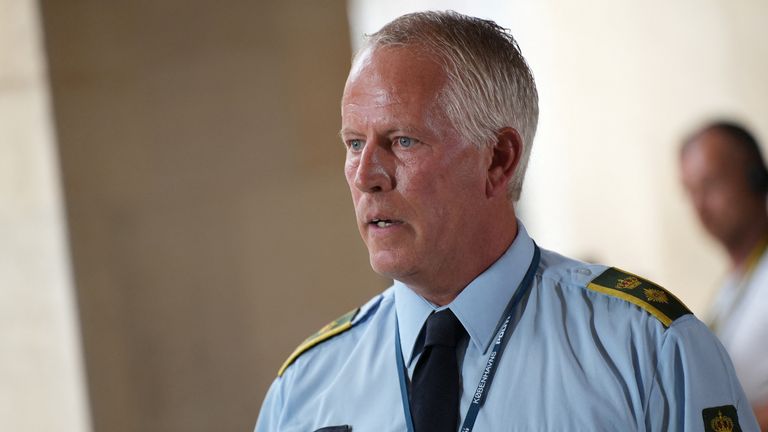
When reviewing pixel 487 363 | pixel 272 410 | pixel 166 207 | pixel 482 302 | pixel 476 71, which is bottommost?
pixel 272 410

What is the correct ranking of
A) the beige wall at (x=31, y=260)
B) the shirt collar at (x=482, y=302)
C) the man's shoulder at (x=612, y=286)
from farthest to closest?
the beige wall at (x=31, y=260) → the shirt collar at (x=482, y=302) → the man's shoulder at (x=612, y=286)

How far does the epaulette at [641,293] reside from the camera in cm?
168

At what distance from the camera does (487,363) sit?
1767 mm

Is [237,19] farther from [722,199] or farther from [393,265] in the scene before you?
[393,265]

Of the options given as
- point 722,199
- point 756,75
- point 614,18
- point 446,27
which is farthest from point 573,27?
point 446,27

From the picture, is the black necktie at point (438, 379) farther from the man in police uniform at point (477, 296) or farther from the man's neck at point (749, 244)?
the man's neck at point (749, 244)

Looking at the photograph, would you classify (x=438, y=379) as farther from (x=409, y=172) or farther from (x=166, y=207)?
(x=166, y=207)

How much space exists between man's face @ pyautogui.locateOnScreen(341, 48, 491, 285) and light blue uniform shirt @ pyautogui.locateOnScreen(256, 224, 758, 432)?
122 mm

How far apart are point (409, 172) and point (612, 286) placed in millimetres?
417

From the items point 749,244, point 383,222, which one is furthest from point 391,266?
point 749,244

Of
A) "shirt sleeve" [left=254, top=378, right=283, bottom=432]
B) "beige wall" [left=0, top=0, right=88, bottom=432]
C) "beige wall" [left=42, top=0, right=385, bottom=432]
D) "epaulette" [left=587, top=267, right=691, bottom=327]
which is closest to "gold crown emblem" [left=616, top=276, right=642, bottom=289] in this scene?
"epaulette" [left=587, top=267, right=691, bottom=327]

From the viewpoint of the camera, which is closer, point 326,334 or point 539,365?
point 539,365

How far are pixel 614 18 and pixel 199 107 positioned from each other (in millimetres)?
5184

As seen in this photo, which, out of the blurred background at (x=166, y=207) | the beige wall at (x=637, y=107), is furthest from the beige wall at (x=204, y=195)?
the beige wall at (x=637, y=107)
